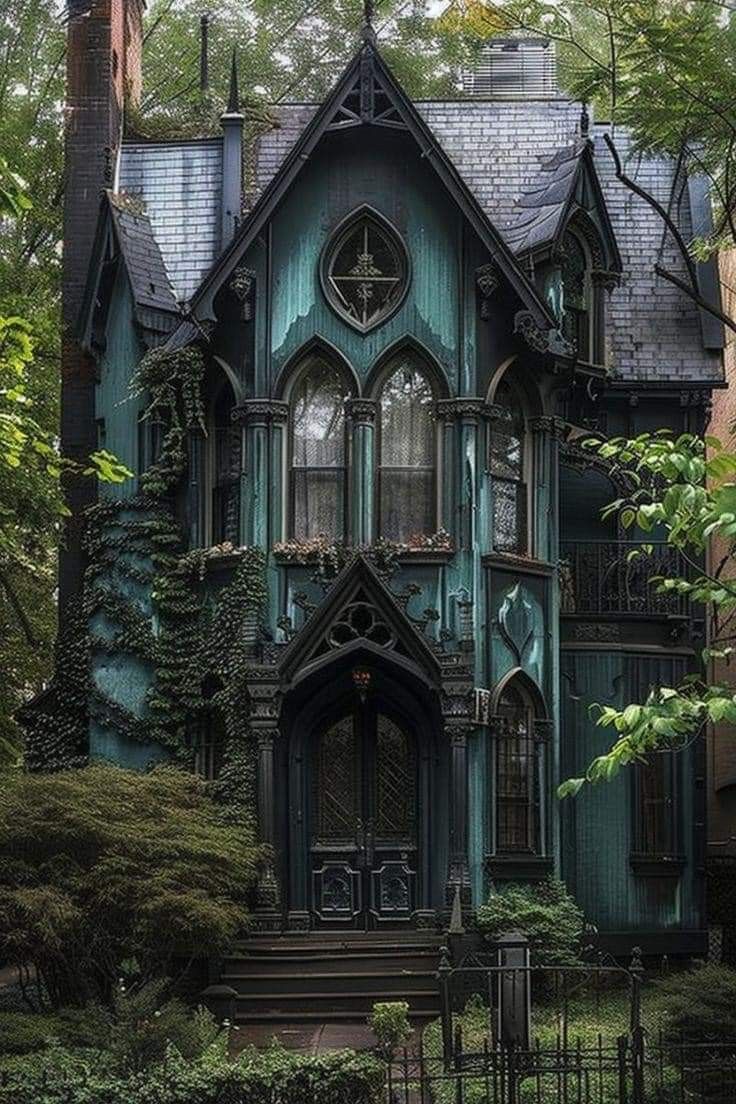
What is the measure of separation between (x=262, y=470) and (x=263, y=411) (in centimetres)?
73

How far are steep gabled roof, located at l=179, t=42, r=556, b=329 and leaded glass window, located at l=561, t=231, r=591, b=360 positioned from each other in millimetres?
2112

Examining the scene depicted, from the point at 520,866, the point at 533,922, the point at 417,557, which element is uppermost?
the point at 417,557

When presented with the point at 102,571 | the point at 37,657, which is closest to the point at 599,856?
the point at 102,571

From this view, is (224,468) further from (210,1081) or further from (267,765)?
(210,1081)

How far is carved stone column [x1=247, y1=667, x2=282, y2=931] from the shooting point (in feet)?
81.0

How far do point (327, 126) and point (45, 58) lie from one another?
19528 mm

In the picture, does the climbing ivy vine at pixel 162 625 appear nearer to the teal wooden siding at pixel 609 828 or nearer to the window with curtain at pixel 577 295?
the teal wooden siding at pixel 609 828

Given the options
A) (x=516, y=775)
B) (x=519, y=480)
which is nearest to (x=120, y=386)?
(x=519, y=480)

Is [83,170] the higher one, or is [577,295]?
[83,170]

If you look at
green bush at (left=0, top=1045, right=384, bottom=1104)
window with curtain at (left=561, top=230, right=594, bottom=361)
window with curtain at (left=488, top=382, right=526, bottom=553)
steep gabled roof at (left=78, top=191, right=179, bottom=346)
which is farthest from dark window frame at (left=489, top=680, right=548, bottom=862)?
green bush at (left=0, top=1045, right=384, bottom=1104)

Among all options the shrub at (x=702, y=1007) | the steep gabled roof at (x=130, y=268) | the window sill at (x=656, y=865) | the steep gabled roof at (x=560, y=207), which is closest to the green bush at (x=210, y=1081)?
the shrub at (x=702, y=1007)

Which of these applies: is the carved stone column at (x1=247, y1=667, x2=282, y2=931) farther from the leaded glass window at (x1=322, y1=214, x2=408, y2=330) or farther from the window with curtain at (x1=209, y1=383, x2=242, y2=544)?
A: the leaded glass window at (x1=322, y1=214, x2=408, y2=330)

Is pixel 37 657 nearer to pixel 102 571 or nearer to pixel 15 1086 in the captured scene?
pixel 102 571

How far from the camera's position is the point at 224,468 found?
2662 centimetres
